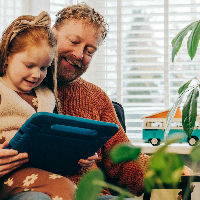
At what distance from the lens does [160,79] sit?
8.92 feet

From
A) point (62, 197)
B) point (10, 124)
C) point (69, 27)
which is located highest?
point (69, 27)

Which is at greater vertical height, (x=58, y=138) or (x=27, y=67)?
(x=27, y=67)

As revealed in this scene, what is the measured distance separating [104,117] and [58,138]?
27.9 inches

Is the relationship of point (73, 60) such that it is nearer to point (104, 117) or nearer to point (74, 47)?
point (74, 47)

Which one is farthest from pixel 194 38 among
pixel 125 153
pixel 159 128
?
pixel 125 153

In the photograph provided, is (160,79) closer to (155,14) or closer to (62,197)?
(155,14)

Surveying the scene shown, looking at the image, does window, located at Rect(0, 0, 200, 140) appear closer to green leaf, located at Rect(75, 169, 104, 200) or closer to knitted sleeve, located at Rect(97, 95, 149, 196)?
knitted sleeve, located at Rect(97, 95, 149, 196)

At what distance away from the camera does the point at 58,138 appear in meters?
0.95

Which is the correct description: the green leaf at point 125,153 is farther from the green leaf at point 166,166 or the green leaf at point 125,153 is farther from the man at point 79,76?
the man at point 79,76

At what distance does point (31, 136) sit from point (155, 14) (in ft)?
6.60

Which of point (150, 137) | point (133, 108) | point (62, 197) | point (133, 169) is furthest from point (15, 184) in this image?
point (133, 108)

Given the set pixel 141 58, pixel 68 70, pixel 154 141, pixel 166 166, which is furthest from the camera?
pixel 141 58

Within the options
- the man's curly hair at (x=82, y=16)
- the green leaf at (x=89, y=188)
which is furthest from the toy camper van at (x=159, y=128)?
the green leaf at (x=89, y=188)

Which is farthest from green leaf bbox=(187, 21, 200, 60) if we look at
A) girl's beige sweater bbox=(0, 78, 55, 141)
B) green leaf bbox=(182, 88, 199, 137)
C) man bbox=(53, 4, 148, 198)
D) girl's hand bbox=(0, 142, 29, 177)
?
girl's hand bbox=(0, 142, 29, 177)
